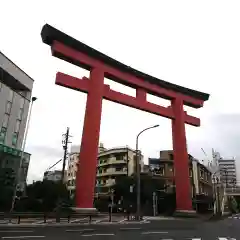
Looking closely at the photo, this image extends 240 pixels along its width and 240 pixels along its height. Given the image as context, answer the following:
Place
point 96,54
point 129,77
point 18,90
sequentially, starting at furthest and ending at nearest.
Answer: point 18,90 < point 129,77 < point 96,54

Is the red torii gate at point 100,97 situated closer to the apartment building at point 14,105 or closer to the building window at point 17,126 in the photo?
the apartment building at point 14,105

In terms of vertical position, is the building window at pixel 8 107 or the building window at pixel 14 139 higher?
the building window at pixel 8 107

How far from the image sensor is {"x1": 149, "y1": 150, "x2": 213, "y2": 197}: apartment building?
55.7 meters

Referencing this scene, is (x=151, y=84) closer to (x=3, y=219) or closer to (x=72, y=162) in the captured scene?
(x=3, y=219)

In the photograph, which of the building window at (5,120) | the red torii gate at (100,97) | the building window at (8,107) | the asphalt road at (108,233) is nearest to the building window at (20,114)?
the building window at (8,107)

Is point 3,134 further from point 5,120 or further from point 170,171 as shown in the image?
point 170,171

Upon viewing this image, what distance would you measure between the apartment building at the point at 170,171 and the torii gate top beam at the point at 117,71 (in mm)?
21793

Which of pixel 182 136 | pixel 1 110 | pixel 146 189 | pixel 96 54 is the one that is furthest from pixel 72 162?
pixel 96 54

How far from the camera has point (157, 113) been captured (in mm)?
31141

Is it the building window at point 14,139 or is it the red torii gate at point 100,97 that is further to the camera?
the building window at point 14,139

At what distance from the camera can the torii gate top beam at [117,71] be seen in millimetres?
25000

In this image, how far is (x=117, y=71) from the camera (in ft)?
94.6

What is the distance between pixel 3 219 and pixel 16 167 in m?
15.8

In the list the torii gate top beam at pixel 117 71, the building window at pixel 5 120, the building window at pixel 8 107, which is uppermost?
the building window at pixel 8 107
